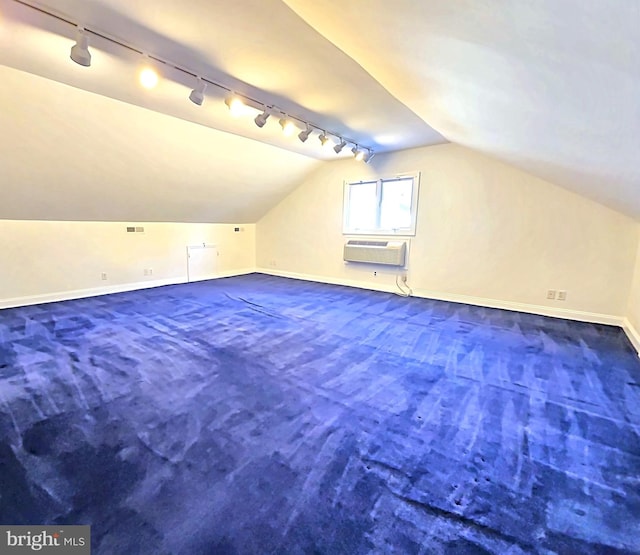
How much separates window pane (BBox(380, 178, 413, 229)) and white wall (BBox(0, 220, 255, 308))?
136 inches

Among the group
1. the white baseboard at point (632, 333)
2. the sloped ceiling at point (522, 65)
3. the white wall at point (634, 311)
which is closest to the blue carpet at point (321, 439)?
the white baseboard at point (632, 333)

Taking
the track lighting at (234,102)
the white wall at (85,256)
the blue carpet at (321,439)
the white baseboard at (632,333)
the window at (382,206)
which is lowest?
the blue carpet at (321,439)

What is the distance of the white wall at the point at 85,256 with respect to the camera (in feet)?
14.2

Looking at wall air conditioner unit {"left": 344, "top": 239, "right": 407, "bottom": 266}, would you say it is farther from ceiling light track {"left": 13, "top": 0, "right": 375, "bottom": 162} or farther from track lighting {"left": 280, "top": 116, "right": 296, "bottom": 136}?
track lighting {"left": 280, "top": 116, "right": 296, "bottom": 136}

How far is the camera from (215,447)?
1739mm

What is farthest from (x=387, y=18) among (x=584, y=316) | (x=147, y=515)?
(x=584, y=316)

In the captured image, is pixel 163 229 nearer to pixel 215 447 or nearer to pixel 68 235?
pixel 68 235

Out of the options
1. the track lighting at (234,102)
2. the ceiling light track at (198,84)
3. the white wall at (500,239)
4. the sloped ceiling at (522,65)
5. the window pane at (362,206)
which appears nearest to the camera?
the sloped ceiling at (522,65)

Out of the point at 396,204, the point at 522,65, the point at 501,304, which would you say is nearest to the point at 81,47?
the point at 522,65

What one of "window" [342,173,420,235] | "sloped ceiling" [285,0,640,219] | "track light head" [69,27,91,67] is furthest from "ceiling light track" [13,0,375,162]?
"sloped ceiling" [285,0,640,219]

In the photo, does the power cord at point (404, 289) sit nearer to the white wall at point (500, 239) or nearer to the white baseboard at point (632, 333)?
the white wall at point (500, 239)

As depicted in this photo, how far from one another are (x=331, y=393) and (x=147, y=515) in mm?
1284

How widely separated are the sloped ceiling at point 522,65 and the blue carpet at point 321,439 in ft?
5.50

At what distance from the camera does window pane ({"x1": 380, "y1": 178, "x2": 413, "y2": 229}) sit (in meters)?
5.43
